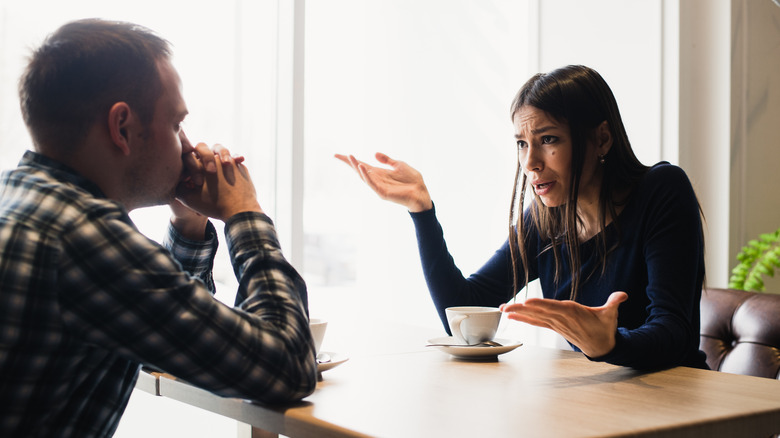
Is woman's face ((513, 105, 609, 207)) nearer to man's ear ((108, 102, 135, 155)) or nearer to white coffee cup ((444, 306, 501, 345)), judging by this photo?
white coffee cup ((444, 306, 501, 345))

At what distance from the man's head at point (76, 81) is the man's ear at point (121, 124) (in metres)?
0.01

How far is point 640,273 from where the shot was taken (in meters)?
1.54

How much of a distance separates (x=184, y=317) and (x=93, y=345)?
12cm

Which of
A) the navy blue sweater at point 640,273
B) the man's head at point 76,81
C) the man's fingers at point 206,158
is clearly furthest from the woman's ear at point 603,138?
the man's head at point 76,81

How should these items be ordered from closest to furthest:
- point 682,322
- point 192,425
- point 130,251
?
point 130,251, point 682,322, point 192,425

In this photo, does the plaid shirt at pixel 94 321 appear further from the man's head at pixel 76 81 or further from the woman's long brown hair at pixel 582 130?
the woman's long brown hair at pixel 582 130

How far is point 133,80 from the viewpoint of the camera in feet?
3.12

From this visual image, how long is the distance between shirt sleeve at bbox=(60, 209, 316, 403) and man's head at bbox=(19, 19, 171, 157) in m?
0.17

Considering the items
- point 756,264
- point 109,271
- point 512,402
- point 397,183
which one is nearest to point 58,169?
point 109,271

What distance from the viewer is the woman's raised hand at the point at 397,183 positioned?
170 cm

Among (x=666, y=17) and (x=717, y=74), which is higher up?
(x=666, y=17)

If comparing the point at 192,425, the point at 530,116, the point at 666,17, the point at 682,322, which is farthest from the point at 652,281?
the point at 666,17

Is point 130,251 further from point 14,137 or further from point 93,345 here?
point 14,137

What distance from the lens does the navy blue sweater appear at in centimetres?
125
